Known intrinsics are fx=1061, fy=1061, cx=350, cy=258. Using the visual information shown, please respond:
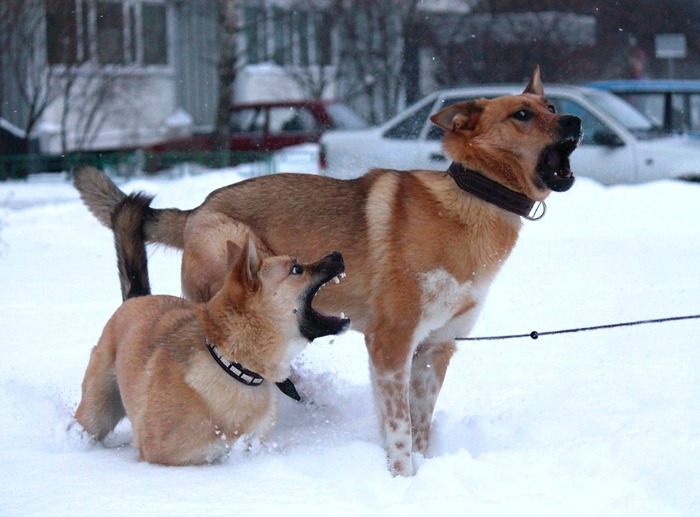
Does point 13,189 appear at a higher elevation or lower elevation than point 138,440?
lower

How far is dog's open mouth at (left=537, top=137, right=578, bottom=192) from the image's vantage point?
4.58 meters

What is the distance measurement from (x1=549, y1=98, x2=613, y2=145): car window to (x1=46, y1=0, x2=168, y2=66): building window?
9.99 metres

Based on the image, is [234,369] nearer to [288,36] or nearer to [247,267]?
[247,267]

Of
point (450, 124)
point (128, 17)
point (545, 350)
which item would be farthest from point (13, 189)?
point (450, 124)

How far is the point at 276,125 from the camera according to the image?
61.9 feet

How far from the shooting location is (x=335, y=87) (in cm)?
2305

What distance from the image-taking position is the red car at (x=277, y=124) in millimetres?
17781

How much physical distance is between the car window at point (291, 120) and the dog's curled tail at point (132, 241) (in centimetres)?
1305

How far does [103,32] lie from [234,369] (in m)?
17.2

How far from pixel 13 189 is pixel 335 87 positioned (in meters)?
8.86

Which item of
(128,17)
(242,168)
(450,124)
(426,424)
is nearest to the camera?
(450,124)

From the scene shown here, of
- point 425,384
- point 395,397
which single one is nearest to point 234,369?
point 395,397

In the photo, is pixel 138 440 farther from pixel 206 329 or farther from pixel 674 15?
pixel 674 15

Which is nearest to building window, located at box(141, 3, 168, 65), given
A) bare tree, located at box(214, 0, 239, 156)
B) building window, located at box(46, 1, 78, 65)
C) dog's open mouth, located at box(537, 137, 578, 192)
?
building window, located at box(46, 1, 78, 65)
